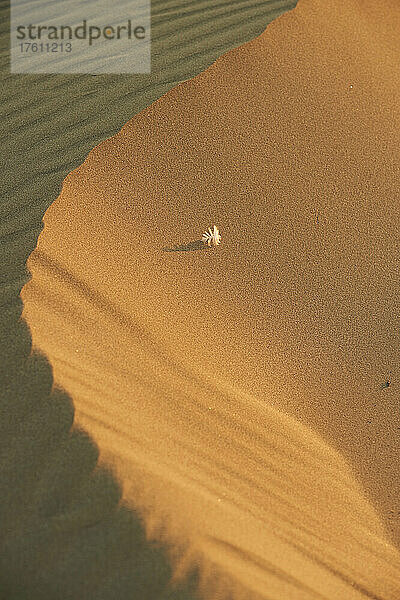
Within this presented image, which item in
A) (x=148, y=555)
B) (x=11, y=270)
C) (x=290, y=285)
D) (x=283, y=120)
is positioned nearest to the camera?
(x=148, y=555)

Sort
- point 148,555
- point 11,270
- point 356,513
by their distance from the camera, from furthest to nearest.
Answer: point 11,270 → point 356,513 → point 148,555

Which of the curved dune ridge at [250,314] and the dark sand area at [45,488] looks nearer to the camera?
the dark sand area at [45,488]

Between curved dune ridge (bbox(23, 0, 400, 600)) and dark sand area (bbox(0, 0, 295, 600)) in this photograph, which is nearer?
dark sand area (bbox(0, 0, 295, 600))

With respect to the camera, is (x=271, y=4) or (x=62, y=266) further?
(x=271, y=4)

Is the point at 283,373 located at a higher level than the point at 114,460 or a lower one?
lower

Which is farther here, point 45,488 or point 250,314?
point 250,314

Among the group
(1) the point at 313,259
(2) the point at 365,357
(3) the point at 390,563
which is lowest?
(3) the point at 390,563

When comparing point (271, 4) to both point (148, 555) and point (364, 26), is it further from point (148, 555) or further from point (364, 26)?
point (148, 555)

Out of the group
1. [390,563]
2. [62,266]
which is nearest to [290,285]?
[62,266]
